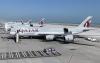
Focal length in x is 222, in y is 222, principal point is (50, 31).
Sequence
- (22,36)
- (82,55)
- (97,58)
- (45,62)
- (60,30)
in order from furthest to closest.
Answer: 1. (22,36)
2. (60,30)
3. (82,55)
4. (97,58)
5. (45,62)

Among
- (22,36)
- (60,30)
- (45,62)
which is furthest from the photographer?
(22,36)

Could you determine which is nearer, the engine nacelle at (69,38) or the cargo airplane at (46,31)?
the engine nacelle at (69,38)

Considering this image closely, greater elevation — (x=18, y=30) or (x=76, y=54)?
(x=18, y=30)

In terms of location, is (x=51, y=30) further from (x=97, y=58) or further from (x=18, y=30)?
(x=97, y=58)

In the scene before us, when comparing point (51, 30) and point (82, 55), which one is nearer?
point (82, 55)

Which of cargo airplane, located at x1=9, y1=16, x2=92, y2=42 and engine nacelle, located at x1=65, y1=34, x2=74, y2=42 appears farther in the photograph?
cargo airplane, located at x1=9, y1=16, x2=92, y2=42

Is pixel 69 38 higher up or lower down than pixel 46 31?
lower down

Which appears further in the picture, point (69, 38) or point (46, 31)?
point (46, 31)

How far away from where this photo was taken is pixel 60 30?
61.8 meters

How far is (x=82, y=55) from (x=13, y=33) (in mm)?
27600

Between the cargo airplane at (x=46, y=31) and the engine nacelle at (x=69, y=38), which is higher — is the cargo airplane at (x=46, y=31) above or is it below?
above

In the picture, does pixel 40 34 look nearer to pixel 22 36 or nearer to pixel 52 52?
pixel 22 36

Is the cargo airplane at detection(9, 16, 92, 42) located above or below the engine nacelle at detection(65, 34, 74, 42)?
above

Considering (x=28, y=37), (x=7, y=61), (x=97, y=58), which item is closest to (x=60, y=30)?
(x=28, y=37)
